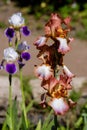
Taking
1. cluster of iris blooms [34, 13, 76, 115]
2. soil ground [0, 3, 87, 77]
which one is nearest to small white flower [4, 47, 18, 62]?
cluster of iris blooms [34, 13, 76, 115]

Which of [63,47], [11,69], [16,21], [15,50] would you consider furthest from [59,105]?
[16,21]

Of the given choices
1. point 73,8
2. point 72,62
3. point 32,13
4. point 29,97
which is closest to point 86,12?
point 73,8

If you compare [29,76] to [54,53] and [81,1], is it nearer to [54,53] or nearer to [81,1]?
[81,1]

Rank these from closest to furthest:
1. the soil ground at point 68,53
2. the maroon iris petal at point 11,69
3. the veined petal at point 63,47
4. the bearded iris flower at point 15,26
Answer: the veined petal at point 63,47 → the maroon iris petal at point 11,69 → the bearded iris flower at point 15,26 → the soil ground at point 68,53

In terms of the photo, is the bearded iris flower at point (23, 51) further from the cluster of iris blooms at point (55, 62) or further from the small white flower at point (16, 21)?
the cluster of iris blooms at point (55, 62)

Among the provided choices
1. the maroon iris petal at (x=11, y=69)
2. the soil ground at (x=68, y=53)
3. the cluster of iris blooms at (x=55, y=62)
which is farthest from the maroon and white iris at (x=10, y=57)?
the soil ground at (x=68, y=53)

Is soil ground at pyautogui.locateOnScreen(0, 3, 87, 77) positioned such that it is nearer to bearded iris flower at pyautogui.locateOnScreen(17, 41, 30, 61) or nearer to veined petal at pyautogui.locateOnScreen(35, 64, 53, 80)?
bearded iris flower at pyautogui.locateOnScreen(17, 41, 30, 61)

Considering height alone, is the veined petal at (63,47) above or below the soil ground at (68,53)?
below

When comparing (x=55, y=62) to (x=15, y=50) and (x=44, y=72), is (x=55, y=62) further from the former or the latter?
(x=15, y=50)
